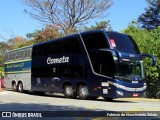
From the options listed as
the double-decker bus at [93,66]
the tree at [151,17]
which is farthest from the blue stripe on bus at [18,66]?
the tree at [151,17]

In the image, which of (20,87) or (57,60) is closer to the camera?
(57,60)

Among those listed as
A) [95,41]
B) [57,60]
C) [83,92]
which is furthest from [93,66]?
[57,60]

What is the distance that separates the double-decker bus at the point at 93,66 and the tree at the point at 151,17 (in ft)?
132

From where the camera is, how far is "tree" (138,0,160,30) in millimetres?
65062

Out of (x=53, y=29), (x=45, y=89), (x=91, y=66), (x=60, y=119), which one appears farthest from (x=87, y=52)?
(x=53, y=29)

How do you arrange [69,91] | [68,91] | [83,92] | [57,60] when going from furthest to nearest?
[57,60], [68,91], [69,91], [83,92]

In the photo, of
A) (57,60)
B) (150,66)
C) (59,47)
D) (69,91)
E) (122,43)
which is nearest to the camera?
(122,43)

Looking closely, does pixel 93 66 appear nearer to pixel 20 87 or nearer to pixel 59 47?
pixel 59 47

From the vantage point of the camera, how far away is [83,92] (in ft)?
77.0

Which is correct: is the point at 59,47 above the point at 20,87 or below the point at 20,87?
above

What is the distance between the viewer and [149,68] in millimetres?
32000

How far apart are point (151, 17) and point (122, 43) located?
44232 mm

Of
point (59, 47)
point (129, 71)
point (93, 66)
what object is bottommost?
point (129, 71)

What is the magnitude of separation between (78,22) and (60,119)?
34.8 meters
